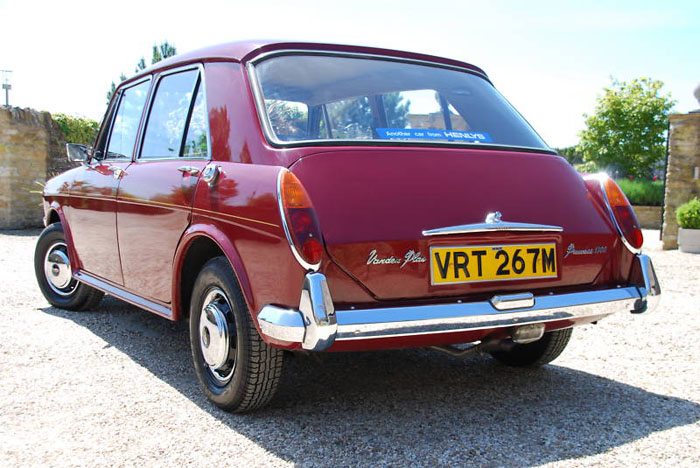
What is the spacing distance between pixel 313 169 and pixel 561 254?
47.3 inches

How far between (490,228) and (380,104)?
96 cm

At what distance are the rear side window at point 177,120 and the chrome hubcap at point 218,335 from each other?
760 millimetres

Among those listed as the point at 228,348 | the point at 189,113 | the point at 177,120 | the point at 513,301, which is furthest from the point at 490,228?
the point at 177,120

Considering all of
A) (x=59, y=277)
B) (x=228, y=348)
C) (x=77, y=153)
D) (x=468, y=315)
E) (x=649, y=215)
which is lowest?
(x=649, y=215)

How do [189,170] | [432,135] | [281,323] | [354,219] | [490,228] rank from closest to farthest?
[281,323], [354,219], [490,228], [432,135], [189,170]

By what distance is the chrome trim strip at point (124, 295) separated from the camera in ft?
11.6

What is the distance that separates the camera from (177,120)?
3654mm

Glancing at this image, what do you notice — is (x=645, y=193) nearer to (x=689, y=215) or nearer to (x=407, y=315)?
(x=689, y=215)

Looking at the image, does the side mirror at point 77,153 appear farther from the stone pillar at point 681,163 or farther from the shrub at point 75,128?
the stone pillar at point 681,163

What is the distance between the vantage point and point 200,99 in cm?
342

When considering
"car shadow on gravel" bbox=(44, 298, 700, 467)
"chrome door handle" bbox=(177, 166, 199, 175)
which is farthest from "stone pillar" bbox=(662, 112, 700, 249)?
"chrome door handle" bbox=(177, 166, 199, 175)

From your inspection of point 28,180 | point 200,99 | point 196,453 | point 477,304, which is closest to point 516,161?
point 477,304

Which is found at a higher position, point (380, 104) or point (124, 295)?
point (380, 104)

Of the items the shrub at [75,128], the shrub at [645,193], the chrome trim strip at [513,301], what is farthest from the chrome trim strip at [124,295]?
the shrub at [645,193]
